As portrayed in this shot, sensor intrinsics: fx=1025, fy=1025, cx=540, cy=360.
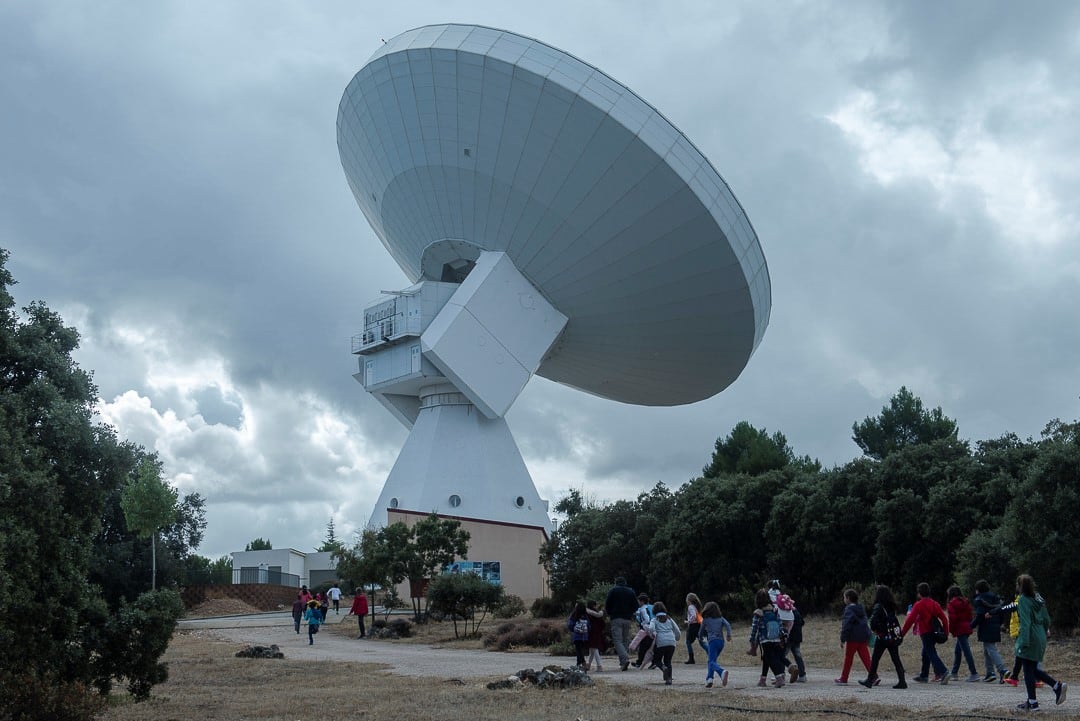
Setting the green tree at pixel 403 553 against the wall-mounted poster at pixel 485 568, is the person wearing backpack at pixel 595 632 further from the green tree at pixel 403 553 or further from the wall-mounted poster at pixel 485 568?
the wall-mounted poster at pixel 485 568

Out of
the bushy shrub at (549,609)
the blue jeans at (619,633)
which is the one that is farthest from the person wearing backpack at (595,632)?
the bushy shrub at (549,609)

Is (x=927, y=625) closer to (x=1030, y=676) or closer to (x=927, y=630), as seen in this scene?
(x=927, y=630)

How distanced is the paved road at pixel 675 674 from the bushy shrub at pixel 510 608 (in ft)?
19.2

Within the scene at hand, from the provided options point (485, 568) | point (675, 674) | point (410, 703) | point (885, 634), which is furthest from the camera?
point (485, 568)

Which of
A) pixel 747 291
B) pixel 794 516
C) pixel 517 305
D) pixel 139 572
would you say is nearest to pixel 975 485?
pixel 794 516

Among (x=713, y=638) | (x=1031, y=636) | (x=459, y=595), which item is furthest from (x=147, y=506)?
(x=1031, y=636)

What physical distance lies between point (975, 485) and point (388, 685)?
17220mm

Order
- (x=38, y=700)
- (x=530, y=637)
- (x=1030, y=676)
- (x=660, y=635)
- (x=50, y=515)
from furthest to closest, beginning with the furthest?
(x=530, y=637) < (x=660, y=635) < (x=1030, y=676) < (x=50, y=515) < (x=38, y=700)

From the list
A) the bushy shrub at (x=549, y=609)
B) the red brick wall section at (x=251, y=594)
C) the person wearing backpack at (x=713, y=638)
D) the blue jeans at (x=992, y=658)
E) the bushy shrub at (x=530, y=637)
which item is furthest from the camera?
the red brick wall section at (x=251, y=594)

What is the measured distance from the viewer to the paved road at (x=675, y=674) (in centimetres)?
1109

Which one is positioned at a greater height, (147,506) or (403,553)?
(147,506)

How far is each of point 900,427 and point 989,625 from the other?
48272 millimetres

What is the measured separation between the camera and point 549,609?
3431 cm

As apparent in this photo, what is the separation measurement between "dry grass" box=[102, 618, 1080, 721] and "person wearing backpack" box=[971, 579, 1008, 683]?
5.04 feet
